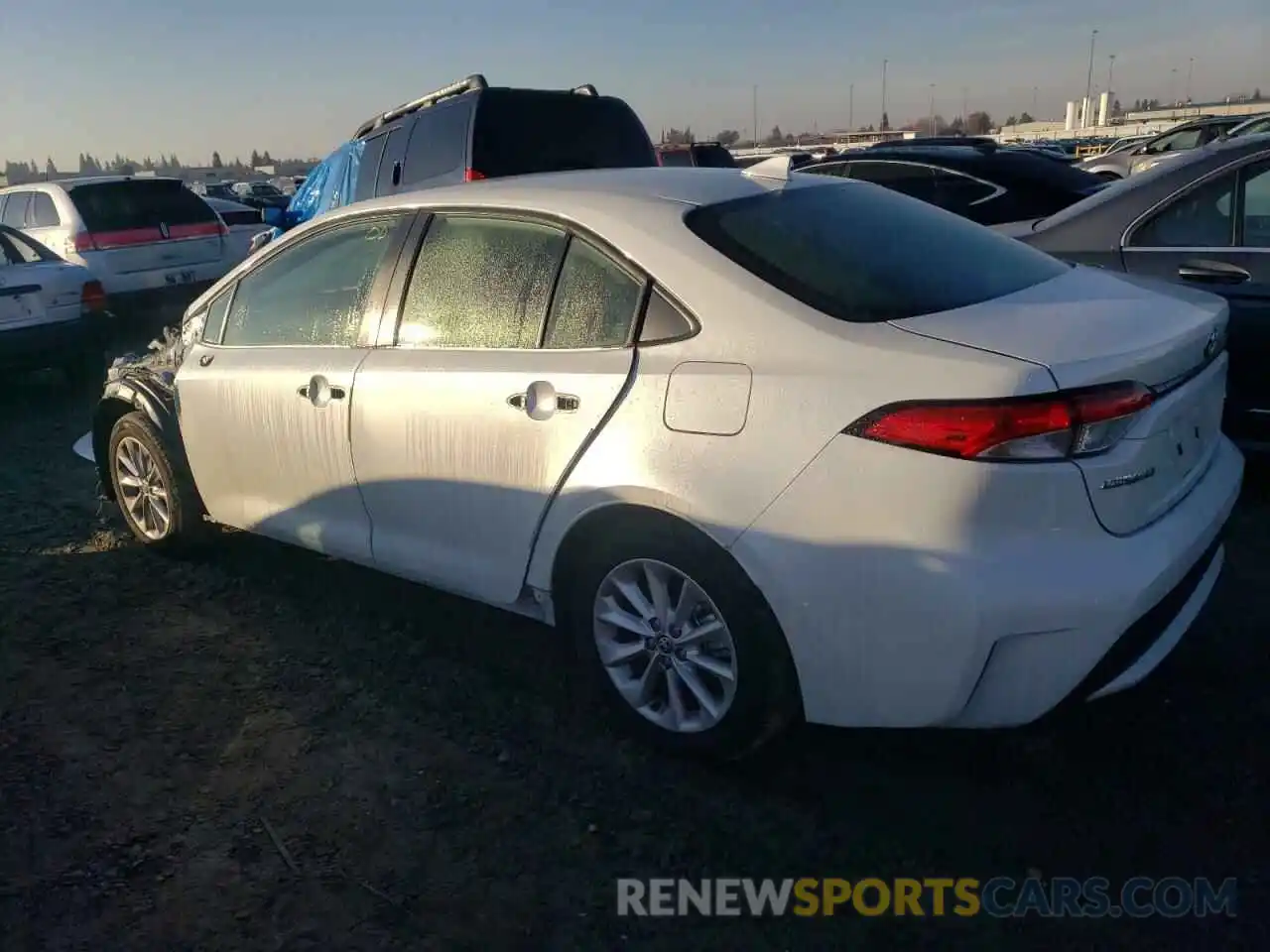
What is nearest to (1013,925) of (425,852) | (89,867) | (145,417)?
(425,852)

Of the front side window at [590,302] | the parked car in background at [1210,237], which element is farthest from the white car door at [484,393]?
the parked car in background at [1210,237]

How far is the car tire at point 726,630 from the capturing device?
2.67m

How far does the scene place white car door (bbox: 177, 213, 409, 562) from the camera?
3676 mm

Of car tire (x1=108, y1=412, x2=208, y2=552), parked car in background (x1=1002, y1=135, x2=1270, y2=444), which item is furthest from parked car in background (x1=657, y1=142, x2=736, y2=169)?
car tire (x1=108, y1=412, x2=208, y2=552)

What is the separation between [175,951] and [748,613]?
4.96 ft

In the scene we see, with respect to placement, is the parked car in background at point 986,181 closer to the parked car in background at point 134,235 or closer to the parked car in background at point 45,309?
the parked car in background at point 45,309

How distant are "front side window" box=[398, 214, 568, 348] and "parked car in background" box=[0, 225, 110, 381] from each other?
5.70 m

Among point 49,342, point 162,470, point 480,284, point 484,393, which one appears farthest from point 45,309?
point 484,393

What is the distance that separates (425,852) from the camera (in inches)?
105

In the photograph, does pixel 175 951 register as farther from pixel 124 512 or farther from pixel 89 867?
pixel 124 512

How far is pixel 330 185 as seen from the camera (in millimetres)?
9391

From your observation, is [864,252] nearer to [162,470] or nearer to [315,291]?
[315,291]

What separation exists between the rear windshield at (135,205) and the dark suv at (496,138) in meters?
2.62

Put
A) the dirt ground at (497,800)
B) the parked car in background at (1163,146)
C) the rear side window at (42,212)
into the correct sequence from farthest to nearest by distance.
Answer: the parked car in background at (1163,146), the rear side window at (42,212), the dirt ground at (497,800)
